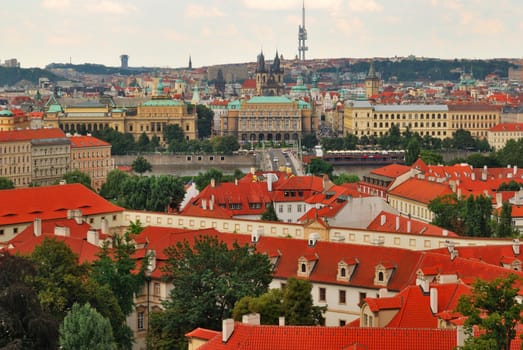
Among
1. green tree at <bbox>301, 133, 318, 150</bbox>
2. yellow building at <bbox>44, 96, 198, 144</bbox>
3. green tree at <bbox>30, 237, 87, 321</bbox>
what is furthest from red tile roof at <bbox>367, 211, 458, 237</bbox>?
yellow building at <bbox>44, 96, 198, 144</bbox>

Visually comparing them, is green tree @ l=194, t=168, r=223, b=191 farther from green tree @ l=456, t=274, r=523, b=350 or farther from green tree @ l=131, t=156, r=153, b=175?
green tree @ l=456, t=274, r=523, b=350

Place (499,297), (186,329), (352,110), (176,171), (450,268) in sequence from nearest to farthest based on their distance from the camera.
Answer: (499,297), (186,329), (450,268), (176,171), (352,110)

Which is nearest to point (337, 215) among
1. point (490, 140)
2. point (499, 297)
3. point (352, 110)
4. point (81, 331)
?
point (81, 331)

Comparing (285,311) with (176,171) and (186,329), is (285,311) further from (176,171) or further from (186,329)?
(176,171)

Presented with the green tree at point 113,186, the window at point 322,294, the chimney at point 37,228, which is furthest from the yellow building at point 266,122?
the window at point 322,294

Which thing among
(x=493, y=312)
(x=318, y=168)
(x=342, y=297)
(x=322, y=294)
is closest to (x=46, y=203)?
(x=322, y=294)
